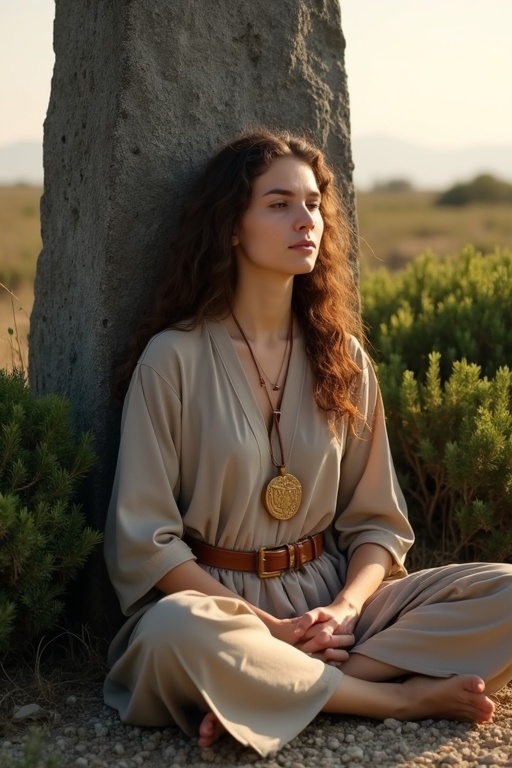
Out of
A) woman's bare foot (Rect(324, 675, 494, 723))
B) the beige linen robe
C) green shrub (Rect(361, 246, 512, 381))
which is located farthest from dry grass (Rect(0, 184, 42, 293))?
woman's bare foot (Rect(324, 675, 494, 723))

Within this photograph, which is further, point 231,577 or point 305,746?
point 231,577

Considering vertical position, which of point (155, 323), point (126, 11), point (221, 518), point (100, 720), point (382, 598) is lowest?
point (100, 720)

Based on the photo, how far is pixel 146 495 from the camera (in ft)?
11.4

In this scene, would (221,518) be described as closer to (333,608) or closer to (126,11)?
(333,608)

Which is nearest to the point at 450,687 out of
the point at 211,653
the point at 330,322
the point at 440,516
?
the point at 211,653

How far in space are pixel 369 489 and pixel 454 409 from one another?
1.07 m

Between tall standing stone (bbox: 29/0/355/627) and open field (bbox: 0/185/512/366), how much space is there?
1469cm

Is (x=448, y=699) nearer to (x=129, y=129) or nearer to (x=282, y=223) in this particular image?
(x=282, y=223)

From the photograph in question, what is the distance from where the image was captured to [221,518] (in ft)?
11.9

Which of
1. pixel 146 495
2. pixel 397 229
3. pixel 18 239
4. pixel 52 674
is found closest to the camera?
pixel 146 495

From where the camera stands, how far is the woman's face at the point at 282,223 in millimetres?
3664

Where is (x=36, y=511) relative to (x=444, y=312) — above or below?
below

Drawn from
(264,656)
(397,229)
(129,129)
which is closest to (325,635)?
(264,656)

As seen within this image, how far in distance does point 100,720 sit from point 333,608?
0.83m
